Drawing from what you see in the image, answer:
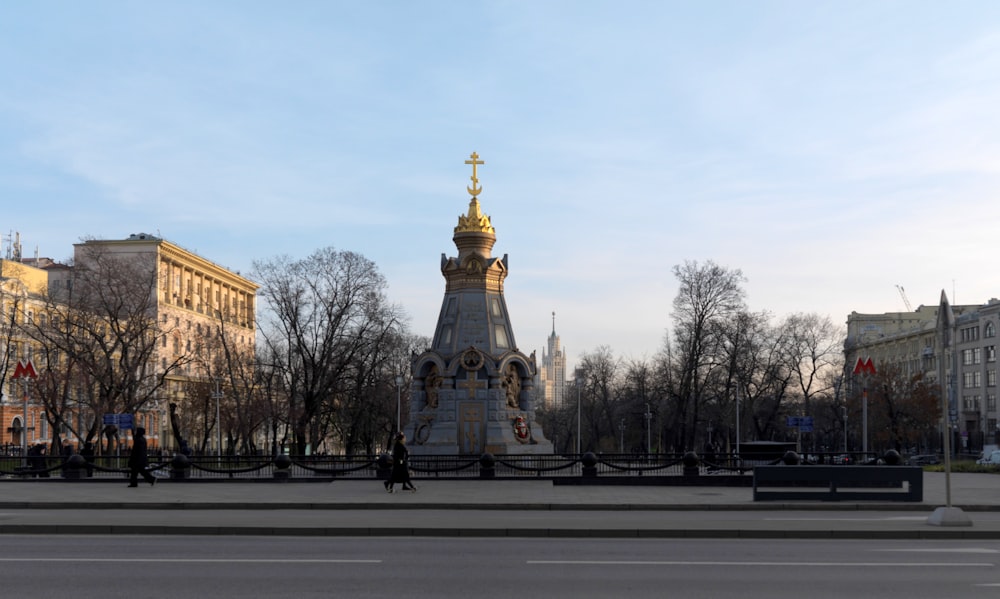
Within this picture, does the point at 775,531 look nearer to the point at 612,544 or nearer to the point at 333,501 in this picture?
the point at 612,544

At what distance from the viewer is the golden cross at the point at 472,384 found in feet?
149

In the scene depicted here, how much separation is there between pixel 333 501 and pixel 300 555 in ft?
34.1

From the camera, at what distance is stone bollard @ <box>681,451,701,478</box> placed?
3153 cm

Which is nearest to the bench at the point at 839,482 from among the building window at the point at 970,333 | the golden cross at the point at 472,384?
the golden cross at the point at 472,384

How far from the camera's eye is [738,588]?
11.8 m

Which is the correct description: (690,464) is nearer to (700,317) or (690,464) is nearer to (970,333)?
(700,317)

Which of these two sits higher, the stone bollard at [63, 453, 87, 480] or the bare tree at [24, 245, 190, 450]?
the bare tree at [24, 245, 190, 450]

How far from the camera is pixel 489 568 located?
43.9ft

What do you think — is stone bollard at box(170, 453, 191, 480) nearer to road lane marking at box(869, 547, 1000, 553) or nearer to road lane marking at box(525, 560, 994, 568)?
road lane marking at box(525, 560, 994, 568)

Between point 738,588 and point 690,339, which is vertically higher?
point 690,339

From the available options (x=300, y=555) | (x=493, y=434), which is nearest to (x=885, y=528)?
(x=300, y=555)

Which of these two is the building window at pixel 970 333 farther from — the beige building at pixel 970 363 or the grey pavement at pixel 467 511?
the grey pavement at pixel 467 511

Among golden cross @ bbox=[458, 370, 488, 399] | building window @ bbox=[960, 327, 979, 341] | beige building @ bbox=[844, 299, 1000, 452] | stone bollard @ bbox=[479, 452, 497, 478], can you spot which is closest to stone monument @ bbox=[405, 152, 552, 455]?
golden cross @ bbox=[458, 370, 488, 399]

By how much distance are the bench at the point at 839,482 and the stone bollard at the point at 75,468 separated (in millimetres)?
22846
